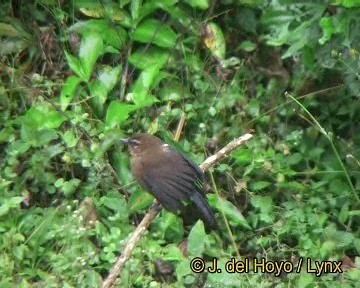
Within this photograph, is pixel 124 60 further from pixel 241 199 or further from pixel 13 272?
pixel 13 272

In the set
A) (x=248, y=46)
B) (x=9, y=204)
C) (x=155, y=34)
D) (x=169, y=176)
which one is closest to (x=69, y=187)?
(x=9, y=204)

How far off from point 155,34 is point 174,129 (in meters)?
0.68

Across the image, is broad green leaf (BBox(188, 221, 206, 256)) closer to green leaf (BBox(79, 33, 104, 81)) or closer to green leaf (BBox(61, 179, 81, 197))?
green leaf (BBox(61, 179, 81, 197))

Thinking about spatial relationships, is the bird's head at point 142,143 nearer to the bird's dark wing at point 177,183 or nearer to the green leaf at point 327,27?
the bird's dark wing at point 177,183

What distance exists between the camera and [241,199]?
22.2ft

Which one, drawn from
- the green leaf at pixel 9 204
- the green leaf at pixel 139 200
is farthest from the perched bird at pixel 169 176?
the green leaf at pixel 9 204

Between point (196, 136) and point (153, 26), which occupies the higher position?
point (153, 26)

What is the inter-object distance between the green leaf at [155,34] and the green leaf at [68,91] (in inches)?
20.7

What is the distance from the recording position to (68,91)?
6.99 m

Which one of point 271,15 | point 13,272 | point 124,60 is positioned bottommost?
point 13,272

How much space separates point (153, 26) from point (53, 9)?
2.44 feet

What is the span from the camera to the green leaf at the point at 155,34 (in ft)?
23.5

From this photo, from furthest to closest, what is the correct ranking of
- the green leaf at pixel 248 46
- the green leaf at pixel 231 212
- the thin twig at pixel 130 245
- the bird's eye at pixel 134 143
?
the green leaf at pixel 248 46 < the green leaf at pixel 231 212 < the bird's eye at pixel 134 143 < the thin twig at pixel 130 245

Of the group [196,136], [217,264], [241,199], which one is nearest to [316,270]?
[217,264]
